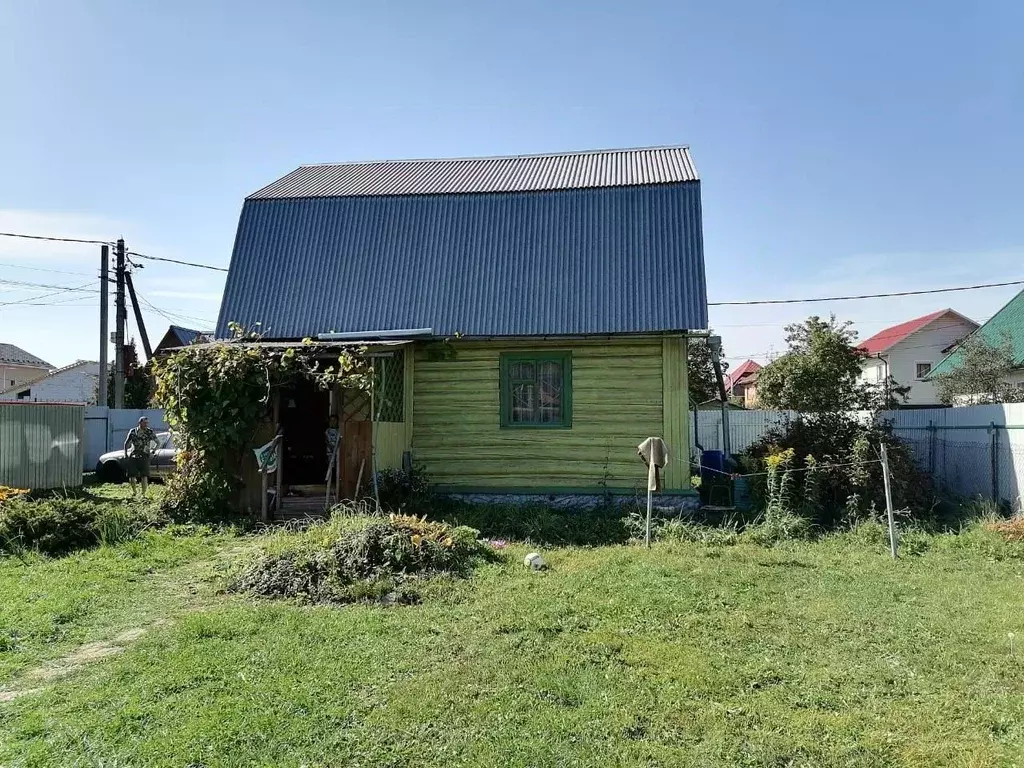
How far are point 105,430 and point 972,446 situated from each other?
871 inches

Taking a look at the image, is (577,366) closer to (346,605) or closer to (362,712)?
(346,605)

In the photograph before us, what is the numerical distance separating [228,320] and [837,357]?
20422 mm

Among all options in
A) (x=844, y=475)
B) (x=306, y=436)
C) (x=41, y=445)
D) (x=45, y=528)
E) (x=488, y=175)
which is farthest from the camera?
(x=488, y=175)

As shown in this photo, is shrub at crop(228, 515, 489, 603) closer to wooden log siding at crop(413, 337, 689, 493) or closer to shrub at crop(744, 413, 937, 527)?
wooden log siding at crop(413, 337, 689, 493)

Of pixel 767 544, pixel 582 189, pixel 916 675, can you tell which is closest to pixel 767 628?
pixel 916 675

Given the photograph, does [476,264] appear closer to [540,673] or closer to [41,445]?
[41,445]

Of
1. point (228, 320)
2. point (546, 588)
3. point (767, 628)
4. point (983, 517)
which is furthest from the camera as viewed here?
point (228, 320)

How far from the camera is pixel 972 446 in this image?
13219 millimetres

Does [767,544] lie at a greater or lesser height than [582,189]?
lesser

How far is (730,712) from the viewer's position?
4562mm

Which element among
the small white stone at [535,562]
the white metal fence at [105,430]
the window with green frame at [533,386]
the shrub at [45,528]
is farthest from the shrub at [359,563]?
the white metal fence at [105,430]

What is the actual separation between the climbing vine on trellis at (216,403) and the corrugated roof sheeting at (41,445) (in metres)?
5.84

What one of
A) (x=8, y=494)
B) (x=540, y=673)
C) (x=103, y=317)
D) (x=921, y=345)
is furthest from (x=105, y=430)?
(x=921, y=345)

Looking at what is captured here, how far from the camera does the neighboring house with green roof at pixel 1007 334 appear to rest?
963 inches
